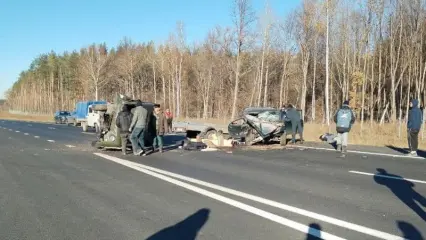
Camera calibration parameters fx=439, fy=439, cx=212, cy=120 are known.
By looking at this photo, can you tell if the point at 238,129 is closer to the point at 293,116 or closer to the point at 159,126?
the point at 293,116

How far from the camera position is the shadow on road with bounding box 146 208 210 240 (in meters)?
5.46

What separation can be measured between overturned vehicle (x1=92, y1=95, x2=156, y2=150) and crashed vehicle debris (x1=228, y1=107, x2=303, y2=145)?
12.5 feet

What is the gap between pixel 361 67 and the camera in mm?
45344

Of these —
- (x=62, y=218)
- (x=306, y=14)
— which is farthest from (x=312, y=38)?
(x=62, y=218)

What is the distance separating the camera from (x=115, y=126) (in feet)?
54.3

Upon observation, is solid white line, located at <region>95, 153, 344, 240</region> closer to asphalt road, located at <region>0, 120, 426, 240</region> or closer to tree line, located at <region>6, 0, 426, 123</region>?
asphalt road, located at <region>0, 120, 426, 240</region>

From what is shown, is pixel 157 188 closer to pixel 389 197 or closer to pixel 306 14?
pixel 389 197

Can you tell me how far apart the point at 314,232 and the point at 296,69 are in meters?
50.6

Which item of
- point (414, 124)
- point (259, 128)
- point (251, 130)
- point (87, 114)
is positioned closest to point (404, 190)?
point (414, 124)

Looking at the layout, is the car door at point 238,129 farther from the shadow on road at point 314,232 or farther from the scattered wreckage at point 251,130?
the shadow on road at point 314,232

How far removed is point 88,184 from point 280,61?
48.7 metres

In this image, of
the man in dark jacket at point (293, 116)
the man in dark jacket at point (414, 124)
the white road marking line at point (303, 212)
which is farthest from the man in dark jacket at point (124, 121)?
the man in dark jacket at point (414, 124)

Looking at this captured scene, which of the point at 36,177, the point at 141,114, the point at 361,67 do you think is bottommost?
the point at 36,177

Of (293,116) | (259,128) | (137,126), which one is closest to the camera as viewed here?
(137,126)
